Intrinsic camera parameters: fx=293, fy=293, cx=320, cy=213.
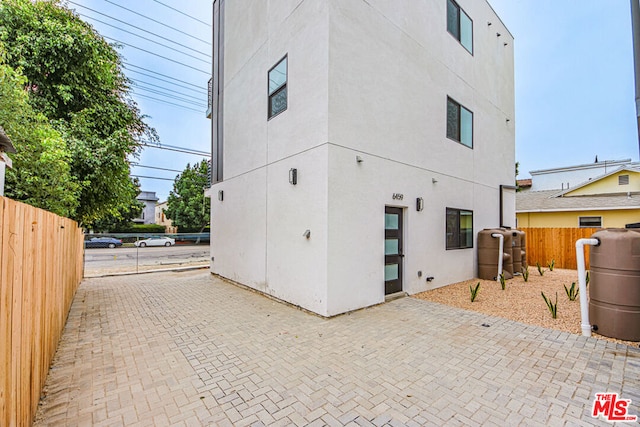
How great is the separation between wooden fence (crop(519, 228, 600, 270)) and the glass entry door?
8.73 meters

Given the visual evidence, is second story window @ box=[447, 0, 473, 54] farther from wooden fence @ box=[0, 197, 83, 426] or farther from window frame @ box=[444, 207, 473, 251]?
wooden fence @ box=[0, 197, 83, 426]

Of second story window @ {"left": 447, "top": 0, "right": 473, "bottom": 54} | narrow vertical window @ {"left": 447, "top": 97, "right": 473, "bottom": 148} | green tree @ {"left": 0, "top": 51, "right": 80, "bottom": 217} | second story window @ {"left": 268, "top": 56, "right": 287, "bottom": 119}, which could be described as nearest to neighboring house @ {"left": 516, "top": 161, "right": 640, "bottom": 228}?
narrow vertical window @ {"left": 447, "top": 97, "right": 473, "bottom": 148}

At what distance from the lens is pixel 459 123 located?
824 centimetres

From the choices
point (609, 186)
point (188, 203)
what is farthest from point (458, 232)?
point (188, 203)

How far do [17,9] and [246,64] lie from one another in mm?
5850

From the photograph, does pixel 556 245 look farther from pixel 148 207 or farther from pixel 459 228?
pixel 148 207

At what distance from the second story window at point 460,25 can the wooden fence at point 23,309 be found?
9587 mm

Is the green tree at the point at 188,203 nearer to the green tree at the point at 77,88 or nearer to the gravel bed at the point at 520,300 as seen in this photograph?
the green tree at the point at 77,88

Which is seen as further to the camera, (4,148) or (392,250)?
(392,250)

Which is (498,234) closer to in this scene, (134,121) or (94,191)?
(94,191)

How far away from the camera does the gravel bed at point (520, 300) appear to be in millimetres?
4876

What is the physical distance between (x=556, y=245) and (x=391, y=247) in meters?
9.21

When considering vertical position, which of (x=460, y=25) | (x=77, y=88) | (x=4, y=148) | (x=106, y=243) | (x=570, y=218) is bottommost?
(x=106, y=243)

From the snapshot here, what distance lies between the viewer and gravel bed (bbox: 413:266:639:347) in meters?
4.88
